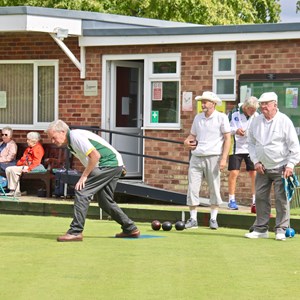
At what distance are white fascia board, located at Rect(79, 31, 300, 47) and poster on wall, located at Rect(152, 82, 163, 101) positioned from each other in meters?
0.76

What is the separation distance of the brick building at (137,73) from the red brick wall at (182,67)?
0.05ft

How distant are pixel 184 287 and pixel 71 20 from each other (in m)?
10.2

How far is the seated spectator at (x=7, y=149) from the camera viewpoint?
17797mm

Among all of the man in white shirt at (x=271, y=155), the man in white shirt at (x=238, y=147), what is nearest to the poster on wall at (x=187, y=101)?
the man in white shirt at (x=238, y=147)

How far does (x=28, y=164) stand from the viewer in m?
17.5

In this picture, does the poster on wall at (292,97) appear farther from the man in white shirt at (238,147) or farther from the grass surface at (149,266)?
the grass surface at (149,266)

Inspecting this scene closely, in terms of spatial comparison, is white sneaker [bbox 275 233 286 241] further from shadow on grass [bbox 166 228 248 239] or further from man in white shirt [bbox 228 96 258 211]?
man in white shirt [bbox 228 96 258 211]

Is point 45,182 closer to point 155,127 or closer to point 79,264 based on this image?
point 155,127

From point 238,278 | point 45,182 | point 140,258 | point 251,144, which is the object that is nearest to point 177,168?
point 45,182

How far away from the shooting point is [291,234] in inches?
469

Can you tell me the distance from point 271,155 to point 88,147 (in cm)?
215

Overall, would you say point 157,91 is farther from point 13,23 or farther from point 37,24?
point 13,23

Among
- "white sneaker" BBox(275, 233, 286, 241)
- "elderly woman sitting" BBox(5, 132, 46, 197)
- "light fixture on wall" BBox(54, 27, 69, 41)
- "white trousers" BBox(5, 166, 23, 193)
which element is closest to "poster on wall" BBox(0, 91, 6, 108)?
"elderly woman sitting" BBox(5, 132, 46, 197)

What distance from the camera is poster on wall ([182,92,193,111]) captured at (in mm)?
17203
